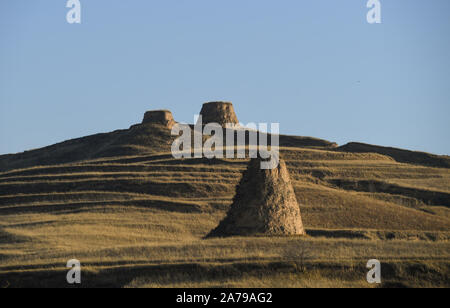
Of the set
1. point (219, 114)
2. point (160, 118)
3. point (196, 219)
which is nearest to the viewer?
point (196, 219)

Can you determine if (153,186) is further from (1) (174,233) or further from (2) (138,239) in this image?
(2) (138,239)

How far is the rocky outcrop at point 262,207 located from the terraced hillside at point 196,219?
1.40m

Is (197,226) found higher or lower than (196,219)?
lower

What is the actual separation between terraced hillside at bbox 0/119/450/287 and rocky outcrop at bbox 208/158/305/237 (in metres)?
1.40

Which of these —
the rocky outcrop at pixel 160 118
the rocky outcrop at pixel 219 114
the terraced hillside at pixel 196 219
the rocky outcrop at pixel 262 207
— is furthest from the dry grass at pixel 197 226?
the rocky outcrop at pixel 219 114

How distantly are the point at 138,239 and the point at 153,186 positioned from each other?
17.8 m

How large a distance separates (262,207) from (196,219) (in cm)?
1807

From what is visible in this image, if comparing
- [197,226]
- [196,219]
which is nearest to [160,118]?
[196,219]

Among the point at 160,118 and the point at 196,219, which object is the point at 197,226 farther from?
the point at 160,118

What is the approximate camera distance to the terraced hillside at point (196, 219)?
769 inches

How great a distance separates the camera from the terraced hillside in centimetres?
1953

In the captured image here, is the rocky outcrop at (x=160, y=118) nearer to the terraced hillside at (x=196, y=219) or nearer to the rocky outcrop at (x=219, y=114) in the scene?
the terraced hillside at (x=196, y=219)

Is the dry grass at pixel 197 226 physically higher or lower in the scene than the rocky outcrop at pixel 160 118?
lower

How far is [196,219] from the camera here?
42688 millimetres
